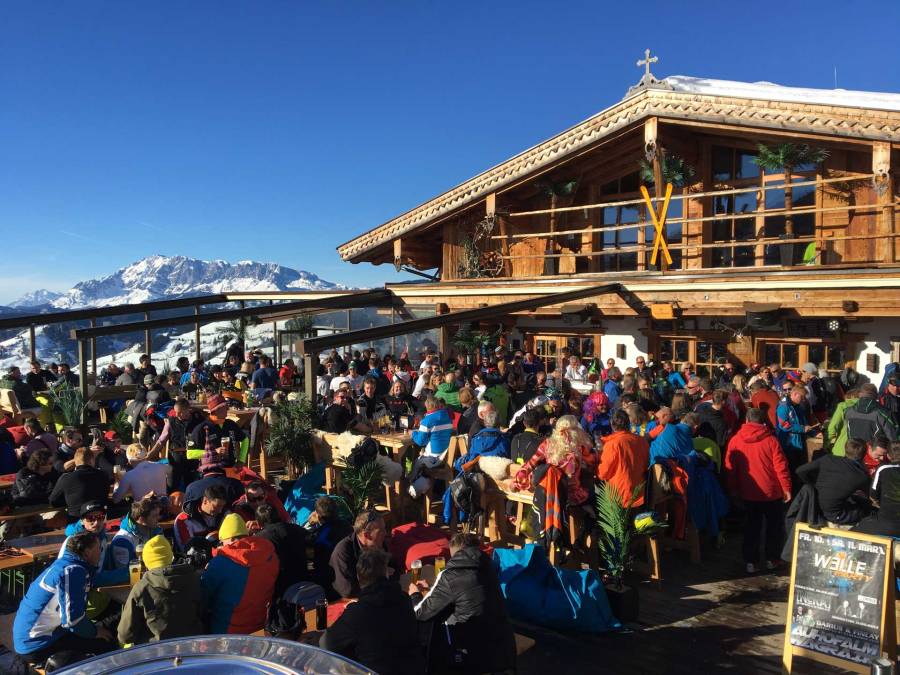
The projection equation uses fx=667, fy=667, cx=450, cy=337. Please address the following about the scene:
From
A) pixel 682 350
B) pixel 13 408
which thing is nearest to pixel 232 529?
pixel 13 408

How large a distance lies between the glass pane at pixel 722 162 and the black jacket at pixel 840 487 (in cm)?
955

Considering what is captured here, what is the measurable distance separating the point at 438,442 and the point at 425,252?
10.7 metres

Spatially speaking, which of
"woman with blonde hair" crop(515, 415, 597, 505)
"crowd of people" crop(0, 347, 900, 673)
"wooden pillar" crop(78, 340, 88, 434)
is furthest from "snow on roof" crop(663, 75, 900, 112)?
"wooden pillar" crop(78, 340, 88, 434)

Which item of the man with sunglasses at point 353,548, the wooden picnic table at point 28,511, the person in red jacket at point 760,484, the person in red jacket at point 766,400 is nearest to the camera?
the man with sunglasses at point 353,548

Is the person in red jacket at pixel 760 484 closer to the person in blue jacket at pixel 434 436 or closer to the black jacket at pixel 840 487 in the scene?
the black jacket at pixel 840 487

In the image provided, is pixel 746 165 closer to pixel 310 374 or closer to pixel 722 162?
pixel 722 162

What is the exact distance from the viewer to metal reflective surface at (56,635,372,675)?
4.81 ft

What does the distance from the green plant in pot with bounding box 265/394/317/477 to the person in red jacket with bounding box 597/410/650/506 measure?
3740 millimetres

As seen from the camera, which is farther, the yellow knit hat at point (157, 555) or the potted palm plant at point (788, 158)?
the potted palm plant at point (788, 158)

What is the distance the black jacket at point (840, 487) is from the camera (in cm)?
559

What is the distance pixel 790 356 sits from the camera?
12.3m

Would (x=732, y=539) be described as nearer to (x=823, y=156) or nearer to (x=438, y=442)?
(x=438, y=442)

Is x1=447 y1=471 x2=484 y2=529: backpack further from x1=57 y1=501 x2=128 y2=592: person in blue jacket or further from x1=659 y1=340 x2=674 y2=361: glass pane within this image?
x1=659 y1=340 x2=674 y2=361: glass pane

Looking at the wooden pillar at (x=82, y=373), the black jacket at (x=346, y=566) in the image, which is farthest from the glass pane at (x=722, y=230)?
the wooden pillar at (x=82, y=373)
